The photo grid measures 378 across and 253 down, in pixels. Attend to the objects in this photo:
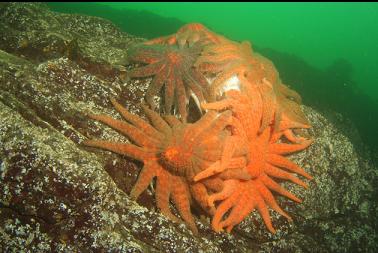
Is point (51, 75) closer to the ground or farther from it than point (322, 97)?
farther from it

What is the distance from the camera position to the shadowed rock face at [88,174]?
3.41 meters

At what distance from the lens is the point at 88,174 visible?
3.70 metres

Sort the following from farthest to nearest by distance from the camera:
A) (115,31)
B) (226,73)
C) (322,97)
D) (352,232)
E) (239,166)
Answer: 1. (322,97)
2. (115,31)
3. (352,232)
4. (226,73)
5. (239,166)

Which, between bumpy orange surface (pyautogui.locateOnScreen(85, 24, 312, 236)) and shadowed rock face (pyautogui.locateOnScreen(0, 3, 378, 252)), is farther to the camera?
bumpy orange surface (pyautogui.locateOnScreen(85, 24, 312, 236))

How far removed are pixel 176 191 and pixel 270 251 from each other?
80.8 inches

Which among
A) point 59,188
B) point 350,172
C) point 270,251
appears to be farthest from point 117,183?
point 350,172

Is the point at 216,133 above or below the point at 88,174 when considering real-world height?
above

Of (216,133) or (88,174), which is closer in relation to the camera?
(88,174)

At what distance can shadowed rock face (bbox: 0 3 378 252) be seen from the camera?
11.2 feet

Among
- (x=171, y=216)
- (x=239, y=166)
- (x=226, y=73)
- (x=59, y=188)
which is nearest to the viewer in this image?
(x=59, y=188)

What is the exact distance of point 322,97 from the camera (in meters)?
13.1

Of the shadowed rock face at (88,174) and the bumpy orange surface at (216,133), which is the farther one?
the bumpy orange surface at (216,133)

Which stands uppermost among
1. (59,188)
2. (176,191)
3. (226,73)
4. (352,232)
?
(226,73)

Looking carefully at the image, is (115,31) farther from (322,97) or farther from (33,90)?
Answer: (322,97)
